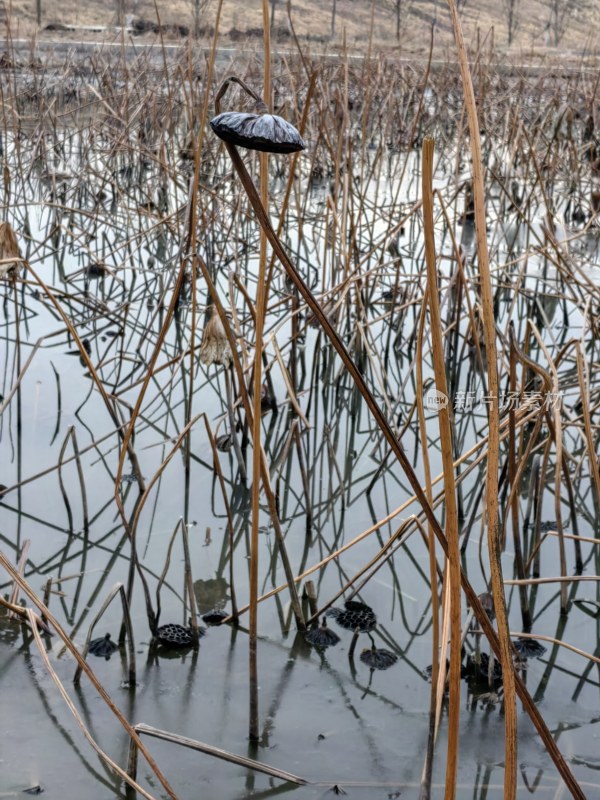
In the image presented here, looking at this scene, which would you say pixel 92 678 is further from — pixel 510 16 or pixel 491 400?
pixel 510 16

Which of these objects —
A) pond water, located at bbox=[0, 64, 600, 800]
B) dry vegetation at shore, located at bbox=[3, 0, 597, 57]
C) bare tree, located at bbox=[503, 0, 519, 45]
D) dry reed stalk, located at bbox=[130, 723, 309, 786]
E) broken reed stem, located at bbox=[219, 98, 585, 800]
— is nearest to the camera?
broken reed stem, located at bbox=[219, 98, 585, 800]

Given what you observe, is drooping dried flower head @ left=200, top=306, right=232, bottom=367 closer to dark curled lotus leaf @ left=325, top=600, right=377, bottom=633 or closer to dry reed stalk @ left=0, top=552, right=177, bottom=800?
dark curled lotus leaf @ left=325, top=600, right=377, bottom=633

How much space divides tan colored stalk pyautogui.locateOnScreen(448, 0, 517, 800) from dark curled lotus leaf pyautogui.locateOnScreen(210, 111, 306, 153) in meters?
0.13

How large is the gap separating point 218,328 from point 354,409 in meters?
1.04

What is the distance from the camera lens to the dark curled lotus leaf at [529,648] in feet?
5.02

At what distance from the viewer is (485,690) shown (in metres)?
1.42

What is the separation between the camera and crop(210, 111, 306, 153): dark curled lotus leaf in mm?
597

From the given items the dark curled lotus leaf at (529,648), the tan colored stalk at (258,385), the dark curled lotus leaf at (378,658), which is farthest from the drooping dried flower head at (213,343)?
the dark curled lotus leaf at (529,648)

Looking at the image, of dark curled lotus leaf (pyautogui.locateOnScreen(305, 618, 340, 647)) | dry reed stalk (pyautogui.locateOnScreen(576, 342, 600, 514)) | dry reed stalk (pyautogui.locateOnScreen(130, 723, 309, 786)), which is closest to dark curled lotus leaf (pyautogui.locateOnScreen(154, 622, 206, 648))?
dark curled lotus leaf (pyautogui.locateOnScreen(305, 618, 340, 647))

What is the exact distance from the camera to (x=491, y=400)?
593 mm

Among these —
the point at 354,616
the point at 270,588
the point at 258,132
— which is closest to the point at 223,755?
the point at 354,616

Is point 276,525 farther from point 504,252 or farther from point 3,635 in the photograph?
point 504,252

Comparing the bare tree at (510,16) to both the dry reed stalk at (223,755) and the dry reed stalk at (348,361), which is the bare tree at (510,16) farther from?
the dry reed stalk at (348,361)

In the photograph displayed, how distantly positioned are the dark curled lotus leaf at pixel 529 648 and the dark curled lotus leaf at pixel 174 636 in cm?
56
